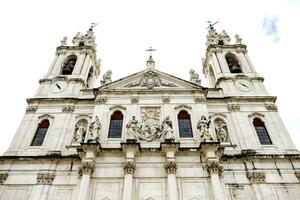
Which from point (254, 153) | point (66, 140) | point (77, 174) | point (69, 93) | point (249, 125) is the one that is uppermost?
point (69, 93)

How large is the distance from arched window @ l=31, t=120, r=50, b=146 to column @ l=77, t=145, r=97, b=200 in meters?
4.24

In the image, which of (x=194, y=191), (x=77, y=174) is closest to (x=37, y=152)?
(x=77, y=174)

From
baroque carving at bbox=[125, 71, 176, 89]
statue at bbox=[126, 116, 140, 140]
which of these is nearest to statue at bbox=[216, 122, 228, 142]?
baroque carving at bbox=[125, 71, 176, 89]

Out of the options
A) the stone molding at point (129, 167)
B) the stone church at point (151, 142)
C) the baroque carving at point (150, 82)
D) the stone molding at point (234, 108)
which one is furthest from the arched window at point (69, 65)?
the stone molding at point (234, 108)

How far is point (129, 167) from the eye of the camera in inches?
628

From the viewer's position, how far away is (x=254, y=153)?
17562 millimetres

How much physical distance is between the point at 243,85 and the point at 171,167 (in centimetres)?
1054

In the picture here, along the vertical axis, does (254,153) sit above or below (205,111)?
below

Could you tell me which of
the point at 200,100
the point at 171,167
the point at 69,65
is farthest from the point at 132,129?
the point at 69,65

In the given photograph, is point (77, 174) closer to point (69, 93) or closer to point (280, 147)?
point (69, 93)

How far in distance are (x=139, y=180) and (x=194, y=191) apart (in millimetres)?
3000

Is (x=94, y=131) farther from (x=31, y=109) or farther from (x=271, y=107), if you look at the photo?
(x=271, y=107)

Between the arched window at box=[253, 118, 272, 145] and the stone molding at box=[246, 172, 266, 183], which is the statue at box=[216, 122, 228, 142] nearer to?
the arched window at box=[253, 118, 272, 145]

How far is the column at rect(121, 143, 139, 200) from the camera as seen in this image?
49.2ft
